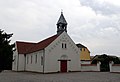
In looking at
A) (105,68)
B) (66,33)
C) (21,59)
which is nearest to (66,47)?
(66,33)

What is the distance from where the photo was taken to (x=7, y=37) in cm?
939

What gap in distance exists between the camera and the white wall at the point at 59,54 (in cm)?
3266

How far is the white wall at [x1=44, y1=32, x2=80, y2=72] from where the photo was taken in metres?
32.7

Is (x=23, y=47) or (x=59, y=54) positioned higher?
(x=23, y=47)

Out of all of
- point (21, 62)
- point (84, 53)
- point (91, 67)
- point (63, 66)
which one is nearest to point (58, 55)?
point (63, 66)

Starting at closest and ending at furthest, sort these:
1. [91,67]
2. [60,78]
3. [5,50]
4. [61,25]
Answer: [5,50] < [60,78] < [91,67] < [61,25]

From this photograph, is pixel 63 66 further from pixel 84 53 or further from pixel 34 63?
pixel 84 53

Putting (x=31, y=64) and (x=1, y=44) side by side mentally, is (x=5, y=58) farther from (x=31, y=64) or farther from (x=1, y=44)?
(x=31, y=64)

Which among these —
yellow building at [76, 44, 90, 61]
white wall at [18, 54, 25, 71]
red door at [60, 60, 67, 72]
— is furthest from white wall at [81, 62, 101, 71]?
yellow building at [76, 44, 90, 61]

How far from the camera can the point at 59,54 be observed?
33.9 metres

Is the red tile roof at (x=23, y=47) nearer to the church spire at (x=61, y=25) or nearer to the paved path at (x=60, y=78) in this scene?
the church spire at (x=61, y=25)

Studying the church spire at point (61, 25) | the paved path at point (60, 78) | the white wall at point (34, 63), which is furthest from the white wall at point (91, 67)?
the paved path at point (60, 78)

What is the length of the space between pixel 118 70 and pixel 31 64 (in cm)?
1736

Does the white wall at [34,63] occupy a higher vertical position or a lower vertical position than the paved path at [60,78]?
higher
